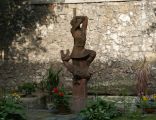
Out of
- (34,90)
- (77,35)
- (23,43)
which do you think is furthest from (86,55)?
(23,43)

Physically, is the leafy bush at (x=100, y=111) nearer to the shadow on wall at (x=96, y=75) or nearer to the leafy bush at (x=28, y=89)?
the leafy bush at (x=28, y=89)

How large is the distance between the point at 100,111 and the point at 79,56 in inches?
80.6

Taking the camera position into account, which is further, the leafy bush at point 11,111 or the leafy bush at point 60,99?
the leafy bush at point 60,99

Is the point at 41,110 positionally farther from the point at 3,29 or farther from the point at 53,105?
the point at 3,29

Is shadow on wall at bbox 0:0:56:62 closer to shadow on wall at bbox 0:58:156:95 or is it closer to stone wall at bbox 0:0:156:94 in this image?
stone wall at bbox 0:0:156:94

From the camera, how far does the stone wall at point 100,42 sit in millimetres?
13945

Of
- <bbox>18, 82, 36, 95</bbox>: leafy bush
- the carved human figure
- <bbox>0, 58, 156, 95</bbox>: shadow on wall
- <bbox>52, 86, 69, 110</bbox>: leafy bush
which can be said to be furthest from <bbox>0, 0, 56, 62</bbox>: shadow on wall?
<bbox>52, 86, 69, 110</bbox>: leafy bush

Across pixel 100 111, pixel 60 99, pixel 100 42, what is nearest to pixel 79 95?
pixel 60 99

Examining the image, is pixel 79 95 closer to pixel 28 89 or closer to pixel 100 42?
pixel 28 89

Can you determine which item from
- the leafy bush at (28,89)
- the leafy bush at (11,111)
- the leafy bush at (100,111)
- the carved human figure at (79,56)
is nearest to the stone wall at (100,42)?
the leafy bush at (28,89)

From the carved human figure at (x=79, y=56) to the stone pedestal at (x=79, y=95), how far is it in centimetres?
14

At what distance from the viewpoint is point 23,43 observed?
15.0 meters

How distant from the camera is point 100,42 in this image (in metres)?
14.3

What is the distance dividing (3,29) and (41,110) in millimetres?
5923
